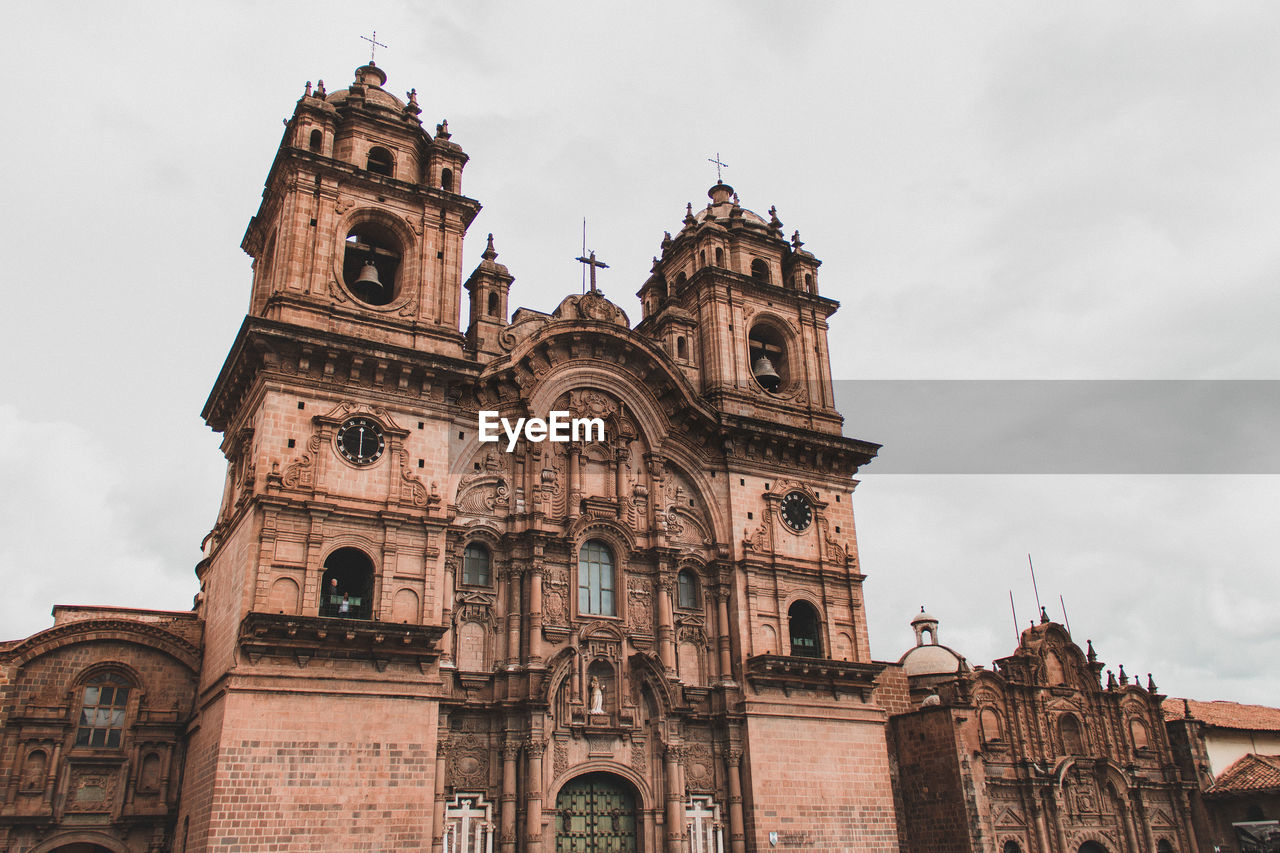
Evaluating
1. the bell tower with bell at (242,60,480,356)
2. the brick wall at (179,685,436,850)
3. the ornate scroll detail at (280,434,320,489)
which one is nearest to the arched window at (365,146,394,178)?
the bell tower with bell at (242,60,480,356)

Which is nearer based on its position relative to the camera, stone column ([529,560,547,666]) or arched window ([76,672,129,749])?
arched window ([76,672,129,749])

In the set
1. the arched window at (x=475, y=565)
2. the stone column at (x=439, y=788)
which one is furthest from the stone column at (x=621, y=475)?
the stone column at (x=439, y=788)

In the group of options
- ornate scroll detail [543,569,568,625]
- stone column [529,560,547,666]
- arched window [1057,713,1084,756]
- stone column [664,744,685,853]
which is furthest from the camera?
arched window [1057,713,1084,756]

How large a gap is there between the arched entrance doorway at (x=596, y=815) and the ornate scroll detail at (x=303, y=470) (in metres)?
9.07

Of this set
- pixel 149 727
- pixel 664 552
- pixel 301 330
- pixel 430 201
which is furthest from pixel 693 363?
pixel 149 727

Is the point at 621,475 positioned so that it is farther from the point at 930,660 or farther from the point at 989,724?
the point at 930,660

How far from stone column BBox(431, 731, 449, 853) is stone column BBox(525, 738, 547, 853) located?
186 cm

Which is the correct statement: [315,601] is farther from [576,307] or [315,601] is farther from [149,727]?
[576,307]

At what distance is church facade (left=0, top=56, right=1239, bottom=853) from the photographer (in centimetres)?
2231

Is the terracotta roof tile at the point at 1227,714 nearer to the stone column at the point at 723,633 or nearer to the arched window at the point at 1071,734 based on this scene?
the arched window at the point at 1071,734

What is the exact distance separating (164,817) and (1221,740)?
37181mm

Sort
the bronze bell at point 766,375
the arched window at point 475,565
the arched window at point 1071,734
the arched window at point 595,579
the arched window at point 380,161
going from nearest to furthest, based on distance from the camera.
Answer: the arched window at point 475,565 → the arched window at point 595,579 → the arched window at point 380,161 → the bronze bell at point 766,375 → the arched window at point 1071,734

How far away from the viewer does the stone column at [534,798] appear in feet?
76.9

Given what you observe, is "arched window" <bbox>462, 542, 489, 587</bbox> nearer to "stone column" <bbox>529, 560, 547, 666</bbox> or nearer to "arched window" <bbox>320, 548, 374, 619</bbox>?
"stone column" <bbox>529, 560, 547, 666</bbox>
